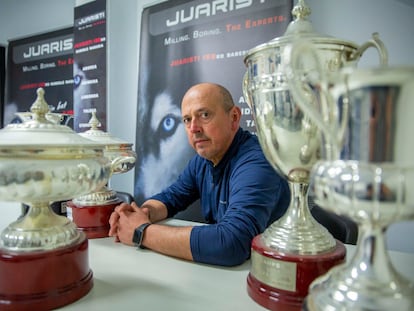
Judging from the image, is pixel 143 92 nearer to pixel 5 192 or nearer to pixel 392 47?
pixel 392 47

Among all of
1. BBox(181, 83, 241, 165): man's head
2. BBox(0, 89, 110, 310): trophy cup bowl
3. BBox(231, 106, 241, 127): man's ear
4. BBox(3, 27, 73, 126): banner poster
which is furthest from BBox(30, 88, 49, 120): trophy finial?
BBox(3, 27, 73, 126): banner poster

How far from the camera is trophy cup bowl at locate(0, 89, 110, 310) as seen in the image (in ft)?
2.02

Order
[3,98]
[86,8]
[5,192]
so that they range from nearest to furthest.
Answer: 1. [5,192]
2. [86,8]
3. [3,98]

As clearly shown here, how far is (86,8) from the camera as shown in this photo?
2.55 metres

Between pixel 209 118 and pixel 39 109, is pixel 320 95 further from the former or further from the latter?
pixel 209 118

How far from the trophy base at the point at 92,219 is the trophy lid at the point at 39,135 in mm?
482

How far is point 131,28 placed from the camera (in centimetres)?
249

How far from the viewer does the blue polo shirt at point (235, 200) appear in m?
0.88

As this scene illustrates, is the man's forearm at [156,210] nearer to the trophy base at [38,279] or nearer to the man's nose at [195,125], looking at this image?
the man's nose at [195,125]

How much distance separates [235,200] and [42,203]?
540mm

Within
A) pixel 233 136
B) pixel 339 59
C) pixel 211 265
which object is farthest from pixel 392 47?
pixel 211 265

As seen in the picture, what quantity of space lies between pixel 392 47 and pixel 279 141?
1.20m

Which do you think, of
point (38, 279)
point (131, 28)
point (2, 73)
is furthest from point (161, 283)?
point (2, 73)

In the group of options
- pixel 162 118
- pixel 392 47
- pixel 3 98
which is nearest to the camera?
pixel 392 47
